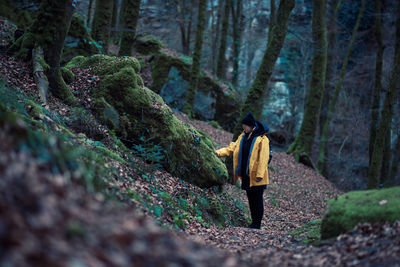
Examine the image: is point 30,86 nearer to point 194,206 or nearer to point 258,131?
point 194,206

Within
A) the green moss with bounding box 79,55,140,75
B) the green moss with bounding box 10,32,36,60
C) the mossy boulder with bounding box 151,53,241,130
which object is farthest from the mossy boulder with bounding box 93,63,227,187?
the mossy boulder with bounding box 151,53,241,130

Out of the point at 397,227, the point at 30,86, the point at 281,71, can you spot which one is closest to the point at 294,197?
the point at 397,227

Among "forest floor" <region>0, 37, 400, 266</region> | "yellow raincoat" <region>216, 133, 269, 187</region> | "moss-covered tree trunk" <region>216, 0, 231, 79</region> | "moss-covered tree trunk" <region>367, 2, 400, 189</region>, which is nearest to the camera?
"forest floor" <region>0, 37, 400, 266</region>

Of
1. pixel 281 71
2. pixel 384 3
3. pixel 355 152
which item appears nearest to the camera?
pixel 384 3

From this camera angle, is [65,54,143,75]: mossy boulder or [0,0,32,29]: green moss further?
[0,0,32,29]: green moss

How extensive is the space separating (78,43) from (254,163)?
7396mm

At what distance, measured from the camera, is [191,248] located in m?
2.52

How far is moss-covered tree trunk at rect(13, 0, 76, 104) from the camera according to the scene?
18.7 feet

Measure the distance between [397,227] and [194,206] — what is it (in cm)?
344

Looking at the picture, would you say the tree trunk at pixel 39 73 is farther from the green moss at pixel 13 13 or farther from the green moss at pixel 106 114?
the green moss at pixel 13 13

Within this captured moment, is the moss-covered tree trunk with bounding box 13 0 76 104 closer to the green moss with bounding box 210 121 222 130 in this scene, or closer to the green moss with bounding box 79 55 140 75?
the green moss with bounding box 79 55 140 75

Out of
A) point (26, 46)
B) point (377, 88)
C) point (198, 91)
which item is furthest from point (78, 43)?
point (377, 88)

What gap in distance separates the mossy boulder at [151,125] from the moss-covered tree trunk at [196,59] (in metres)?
7.59

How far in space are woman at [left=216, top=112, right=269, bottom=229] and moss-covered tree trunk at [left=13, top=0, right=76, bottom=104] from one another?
3.71m
